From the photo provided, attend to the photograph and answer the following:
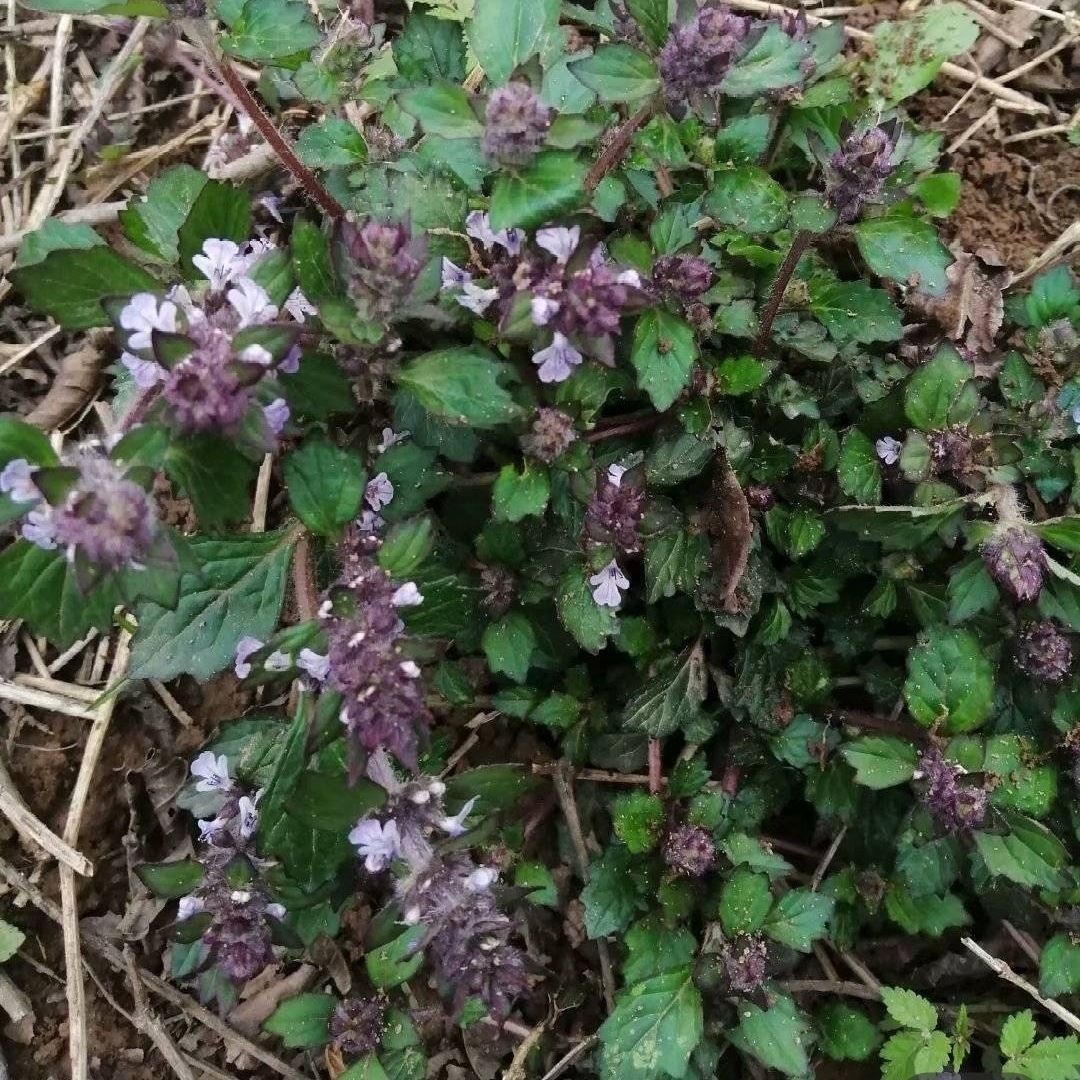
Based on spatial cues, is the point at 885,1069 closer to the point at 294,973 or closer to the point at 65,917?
the point at 294,973

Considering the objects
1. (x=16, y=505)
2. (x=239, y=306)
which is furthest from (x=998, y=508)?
(x=16, y=505)

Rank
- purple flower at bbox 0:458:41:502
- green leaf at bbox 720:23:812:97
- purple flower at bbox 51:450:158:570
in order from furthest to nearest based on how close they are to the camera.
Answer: green leaf at bbox 720:23:812:97, purple flower at bbox 0:458:41:502, purple flower at bbox 51:450:158:570

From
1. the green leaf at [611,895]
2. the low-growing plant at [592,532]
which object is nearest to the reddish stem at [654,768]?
the low-growing plant at [592,532]

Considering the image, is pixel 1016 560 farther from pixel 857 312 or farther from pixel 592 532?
pixel 592 532

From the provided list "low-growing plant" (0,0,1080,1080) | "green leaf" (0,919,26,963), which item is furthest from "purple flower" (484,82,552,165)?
"green leaf" (0,919,26,963)

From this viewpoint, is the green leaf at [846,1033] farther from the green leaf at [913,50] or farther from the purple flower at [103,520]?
the green leaf at [913,50]

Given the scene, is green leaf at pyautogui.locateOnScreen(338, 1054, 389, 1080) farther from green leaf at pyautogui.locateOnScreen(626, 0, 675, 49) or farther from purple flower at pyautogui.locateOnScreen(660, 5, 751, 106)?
green leaf at pyautogui.locateOnScreen(626, 0, 675, 49)
